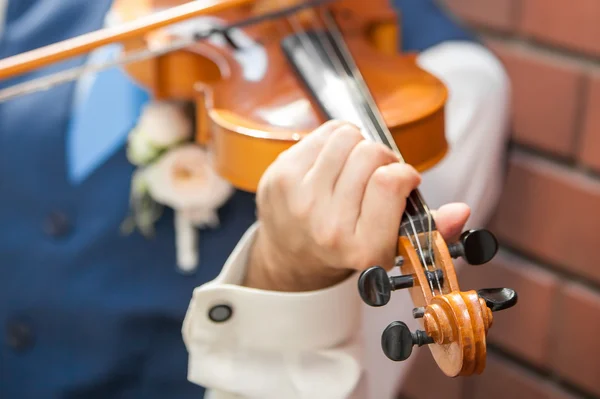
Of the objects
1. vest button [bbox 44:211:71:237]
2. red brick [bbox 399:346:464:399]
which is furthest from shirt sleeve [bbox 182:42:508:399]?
red brick [bbox 399:346:464:399]

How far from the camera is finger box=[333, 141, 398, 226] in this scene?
1.39ft

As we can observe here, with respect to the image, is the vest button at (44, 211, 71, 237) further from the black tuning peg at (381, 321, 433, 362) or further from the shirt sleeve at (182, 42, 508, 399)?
the black tuning peg at (381, 321, 433, 362)

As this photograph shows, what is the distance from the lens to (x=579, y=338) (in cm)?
90

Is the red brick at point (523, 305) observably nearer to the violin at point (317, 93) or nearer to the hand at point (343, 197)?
the violin at point (317, 93)

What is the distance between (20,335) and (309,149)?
43 cm

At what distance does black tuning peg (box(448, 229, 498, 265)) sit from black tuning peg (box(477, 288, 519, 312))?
1.4 inches

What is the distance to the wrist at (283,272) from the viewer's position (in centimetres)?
50

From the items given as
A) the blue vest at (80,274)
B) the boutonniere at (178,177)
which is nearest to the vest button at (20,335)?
the blue vest at (80,274)

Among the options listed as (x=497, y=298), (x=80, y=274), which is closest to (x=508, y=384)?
(x=80, y=274)

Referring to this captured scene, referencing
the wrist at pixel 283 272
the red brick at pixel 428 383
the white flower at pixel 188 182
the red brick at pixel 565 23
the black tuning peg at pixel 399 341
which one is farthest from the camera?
the red brick at pixel 428 383

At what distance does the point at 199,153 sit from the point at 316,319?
211 millimetres

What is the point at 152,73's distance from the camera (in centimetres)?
68

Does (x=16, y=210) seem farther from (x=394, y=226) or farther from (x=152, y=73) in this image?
(x=394, y=226)

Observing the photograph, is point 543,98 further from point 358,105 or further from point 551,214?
point 358,105
